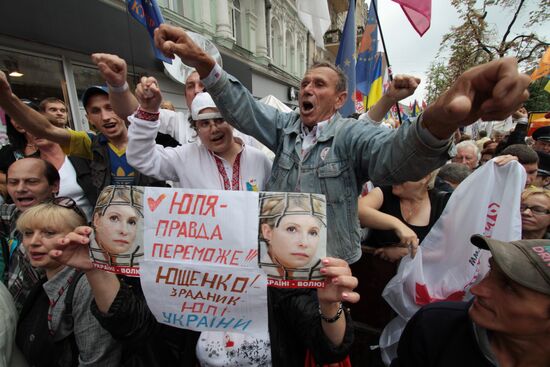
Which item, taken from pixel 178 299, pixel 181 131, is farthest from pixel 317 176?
pixel 181 131

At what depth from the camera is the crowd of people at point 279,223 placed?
0.99 m

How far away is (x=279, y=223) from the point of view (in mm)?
997

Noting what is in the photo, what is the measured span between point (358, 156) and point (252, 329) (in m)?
0.85

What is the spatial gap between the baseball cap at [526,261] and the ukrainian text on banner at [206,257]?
0.87m

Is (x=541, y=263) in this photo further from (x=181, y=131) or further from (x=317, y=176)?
(x=181, y=131)

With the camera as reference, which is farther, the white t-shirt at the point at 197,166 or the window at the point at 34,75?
the window at the point at 34,75

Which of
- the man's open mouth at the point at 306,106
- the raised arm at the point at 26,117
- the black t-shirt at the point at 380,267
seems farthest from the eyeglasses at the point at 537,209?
the raised arm at the point at 26,117

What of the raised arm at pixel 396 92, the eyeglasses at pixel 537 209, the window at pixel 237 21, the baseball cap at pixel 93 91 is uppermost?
the window at pixel 237 21

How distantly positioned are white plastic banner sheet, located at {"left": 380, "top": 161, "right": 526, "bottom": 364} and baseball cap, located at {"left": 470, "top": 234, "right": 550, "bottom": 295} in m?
0.61

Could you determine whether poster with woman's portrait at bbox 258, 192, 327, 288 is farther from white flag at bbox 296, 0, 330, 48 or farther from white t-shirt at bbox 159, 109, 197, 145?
white flag at bbox 296, 0, 330, 48

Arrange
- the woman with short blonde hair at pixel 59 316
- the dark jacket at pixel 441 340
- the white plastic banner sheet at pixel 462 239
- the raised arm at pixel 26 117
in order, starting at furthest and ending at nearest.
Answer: the raised arm at pixel 26 117
the white plastic banner sheet at pixel 462 239
the woman with short blonde hair at pixel 59 316
the dark jacket at pixel 441 340

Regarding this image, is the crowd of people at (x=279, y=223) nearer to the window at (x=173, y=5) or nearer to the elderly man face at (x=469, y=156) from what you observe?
the elderly man face at (x=469, y=156)

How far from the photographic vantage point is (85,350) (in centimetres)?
129

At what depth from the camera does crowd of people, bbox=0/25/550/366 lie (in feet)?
3.26
